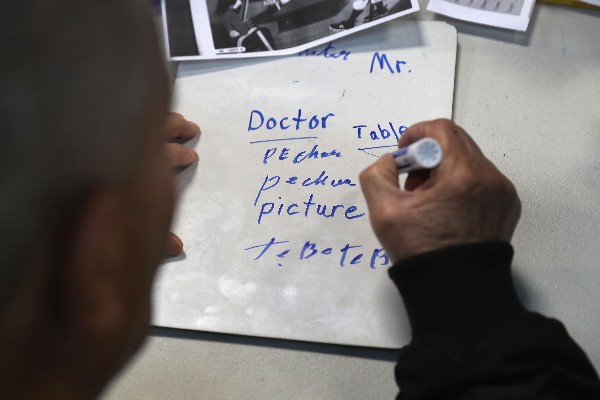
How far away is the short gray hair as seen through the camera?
277 mm

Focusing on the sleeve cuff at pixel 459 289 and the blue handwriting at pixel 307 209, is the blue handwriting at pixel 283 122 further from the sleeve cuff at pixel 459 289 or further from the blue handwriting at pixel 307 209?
the sleeve cuff at pixel 459 289

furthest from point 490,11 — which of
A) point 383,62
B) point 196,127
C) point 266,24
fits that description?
point 196,127

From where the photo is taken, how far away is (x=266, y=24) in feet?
2.42

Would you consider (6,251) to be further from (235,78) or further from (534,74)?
(534,74)

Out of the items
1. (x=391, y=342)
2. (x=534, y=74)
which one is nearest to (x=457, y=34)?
(x=534, y=74)

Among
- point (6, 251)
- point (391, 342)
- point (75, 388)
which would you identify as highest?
point (6, 251)

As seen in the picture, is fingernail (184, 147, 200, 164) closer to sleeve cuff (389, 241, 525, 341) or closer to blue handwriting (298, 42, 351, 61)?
blue handwriting (298, 42, 351, 61)

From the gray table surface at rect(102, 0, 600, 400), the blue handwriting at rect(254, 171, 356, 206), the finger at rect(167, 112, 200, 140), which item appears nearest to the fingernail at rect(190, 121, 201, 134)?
the finger at rect(167, 112, 200, 140)

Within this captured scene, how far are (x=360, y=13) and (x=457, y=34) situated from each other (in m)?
0.11

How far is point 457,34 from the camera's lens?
717 millimetres

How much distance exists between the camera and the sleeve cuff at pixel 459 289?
48cm

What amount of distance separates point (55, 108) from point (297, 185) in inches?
14.7

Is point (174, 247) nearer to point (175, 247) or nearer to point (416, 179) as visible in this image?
point (175, 247)

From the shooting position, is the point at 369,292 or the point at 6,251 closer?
the point at 6,251
